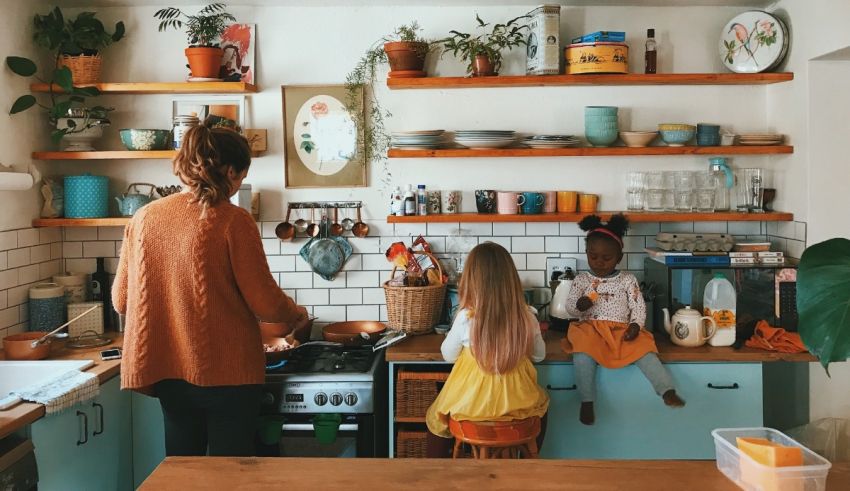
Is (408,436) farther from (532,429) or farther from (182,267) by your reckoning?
(182,267)

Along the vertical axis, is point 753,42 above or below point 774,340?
above

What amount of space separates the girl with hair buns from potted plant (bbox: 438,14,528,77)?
0.86 meters

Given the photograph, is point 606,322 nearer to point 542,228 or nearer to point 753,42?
point 542,228

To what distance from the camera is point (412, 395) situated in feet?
10.7

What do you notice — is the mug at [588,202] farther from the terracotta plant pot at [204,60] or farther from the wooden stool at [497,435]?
the terracotta plant pot at [204,60]

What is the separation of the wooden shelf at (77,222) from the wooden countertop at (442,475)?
2047 mm

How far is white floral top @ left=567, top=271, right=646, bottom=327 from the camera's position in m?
3.39

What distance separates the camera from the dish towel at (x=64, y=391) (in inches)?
105

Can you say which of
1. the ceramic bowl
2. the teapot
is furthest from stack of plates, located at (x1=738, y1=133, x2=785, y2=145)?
the ceramic bowl

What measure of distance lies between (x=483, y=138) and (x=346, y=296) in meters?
1.04

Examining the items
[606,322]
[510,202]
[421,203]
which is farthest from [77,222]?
[606,322]

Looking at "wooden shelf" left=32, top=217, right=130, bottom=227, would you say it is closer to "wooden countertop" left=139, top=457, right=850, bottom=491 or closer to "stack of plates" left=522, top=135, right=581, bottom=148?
"stack of plates" left=522, top=135, right=581, bottom=148

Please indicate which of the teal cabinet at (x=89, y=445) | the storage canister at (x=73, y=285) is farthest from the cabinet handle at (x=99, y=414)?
the storage canister at (x=73, y=285)

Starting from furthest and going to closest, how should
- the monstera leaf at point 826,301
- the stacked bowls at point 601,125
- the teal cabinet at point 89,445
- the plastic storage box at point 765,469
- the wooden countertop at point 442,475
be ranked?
the stacked bowls at point 601,125 < the teal cabinet at point 89,445 < the wooden countertop at point 442,475 < the plastic storage box at point 765,469 < the monstera leaf at point 826,301
